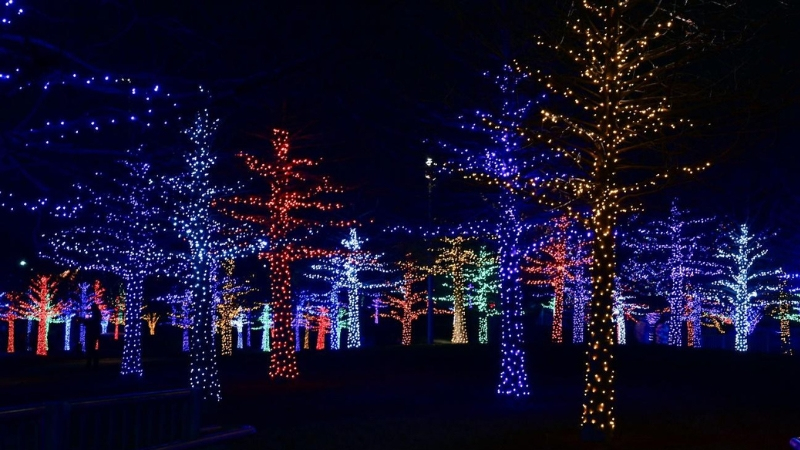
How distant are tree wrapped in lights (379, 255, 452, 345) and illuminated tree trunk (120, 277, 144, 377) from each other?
2403cm

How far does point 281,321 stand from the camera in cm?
2844

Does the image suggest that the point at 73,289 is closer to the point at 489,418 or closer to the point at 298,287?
the point at 298,287

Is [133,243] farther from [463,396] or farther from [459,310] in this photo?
[459,310]

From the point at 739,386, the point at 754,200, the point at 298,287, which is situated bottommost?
the point at 739,386

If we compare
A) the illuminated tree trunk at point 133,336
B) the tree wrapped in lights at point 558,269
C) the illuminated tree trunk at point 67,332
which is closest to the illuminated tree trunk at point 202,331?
the illuminated tree trunk at point 133,336

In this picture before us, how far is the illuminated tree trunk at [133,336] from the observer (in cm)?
2886

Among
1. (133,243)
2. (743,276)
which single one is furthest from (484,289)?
(133,243)

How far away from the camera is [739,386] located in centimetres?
2833

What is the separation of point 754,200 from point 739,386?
27.2 metres

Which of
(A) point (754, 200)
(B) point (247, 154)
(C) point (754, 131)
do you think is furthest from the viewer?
(A) point (754, 200)

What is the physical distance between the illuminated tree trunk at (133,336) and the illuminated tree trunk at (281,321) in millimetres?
4131

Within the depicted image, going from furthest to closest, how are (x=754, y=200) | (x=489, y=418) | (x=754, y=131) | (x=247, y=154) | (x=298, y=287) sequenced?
(x=298, y=287) → (x=754, y=200) → (x=247, y=154) → (x=489, y=418) → (x=754, y=131)

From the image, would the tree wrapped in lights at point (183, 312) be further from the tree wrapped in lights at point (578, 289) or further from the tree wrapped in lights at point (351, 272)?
the tree wrapped in lights at point (578, 289)

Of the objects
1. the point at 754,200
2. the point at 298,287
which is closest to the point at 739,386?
the point at 754,200
